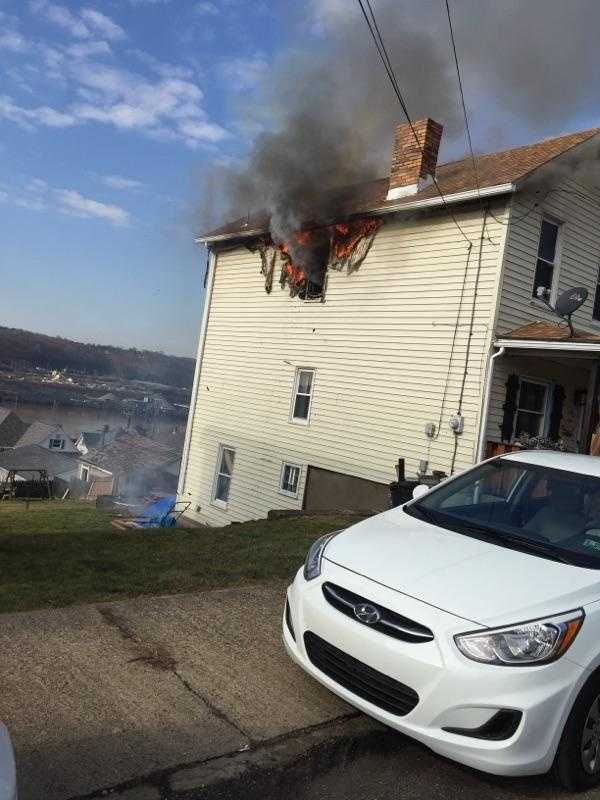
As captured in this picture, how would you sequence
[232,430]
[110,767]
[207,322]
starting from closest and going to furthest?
[110,767] < [232,430] < [207,322]

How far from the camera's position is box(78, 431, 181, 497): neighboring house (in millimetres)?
37469

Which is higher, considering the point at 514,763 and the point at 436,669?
the point at 436,669

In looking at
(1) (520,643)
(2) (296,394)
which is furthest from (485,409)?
(1) (520,643)

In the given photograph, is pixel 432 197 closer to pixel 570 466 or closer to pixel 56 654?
pixel 570 466

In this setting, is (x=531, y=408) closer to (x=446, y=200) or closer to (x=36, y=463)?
(x=446, y=200)

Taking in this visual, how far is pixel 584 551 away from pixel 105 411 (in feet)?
298

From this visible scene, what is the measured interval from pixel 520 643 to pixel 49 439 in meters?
53.7

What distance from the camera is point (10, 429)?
5588cm

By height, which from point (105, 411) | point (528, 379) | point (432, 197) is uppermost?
point (432, 197)

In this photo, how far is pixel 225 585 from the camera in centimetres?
534

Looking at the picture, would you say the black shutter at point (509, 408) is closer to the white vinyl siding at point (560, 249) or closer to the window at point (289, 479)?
Result: the white vinyl siding at point (560, 249)

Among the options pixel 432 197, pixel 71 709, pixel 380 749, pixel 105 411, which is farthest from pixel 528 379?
pixel 105 411

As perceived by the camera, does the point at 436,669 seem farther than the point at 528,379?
No

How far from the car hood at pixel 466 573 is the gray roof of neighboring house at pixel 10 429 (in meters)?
55.0
